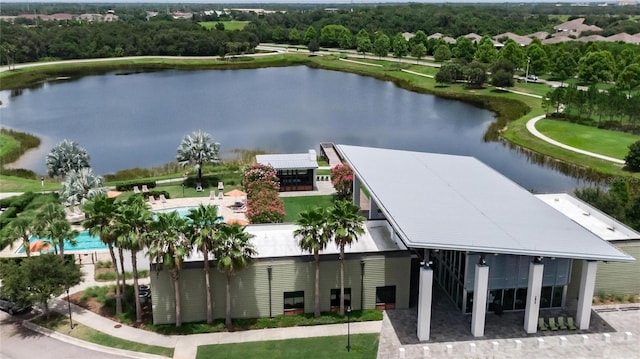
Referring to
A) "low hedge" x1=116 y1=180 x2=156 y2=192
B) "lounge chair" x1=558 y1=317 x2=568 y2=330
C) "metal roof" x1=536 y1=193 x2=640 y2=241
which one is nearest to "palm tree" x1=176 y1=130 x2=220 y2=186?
"low hedge" x1=116 y1=180 x2=156 y2=192

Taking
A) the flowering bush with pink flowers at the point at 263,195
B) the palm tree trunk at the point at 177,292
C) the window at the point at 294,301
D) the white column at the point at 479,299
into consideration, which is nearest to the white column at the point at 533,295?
the white column at the point at 479,299

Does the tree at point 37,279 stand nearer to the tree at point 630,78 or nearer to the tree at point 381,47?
the tree at point 630,78

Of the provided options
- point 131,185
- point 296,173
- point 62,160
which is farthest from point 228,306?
point 62,160

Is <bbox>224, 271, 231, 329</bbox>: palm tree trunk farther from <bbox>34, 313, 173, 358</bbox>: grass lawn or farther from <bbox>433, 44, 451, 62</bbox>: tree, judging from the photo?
<bbox>433, 44, 451, 62</bbox>: tree

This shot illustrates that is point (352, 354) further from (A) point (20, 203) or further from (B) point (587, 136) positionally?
(B) point (587, 136)

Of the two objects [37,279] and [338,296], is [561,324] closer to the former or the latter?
[338,296]
